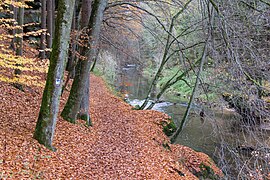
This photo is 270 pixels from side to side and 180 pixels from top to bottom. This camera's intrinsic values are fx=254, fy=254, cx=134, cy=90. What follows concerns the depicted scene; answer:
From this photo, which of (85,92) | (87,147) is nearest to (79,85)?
(85,92)

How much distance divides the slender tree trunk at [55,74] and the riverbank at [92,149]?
330mm

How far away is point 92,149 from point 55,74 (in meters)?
2.68

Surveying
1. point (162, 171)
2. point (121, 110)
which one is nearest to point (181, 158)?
point (162, 171)

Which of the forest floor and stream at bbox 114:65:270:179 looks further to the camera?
stream at bbox 114:65:270:179

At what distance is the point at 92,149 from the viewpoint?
7500 mm

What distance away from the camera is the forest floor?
5.51 m

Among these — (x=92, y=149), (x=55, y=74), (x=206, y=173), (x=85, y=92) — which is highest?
(x=55, y=74)

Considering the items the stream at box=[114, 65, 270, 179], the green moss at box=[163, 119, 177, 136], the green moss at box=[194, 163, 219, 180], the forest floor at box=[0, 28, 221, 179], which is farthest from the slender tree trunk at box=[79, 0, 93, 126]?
the green moss at box=[194, 163, 219, 180]

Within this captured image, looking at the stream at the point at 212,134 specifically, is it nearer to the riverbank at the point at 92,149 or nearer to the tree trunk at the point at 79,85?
the riverbank at the point at 92,149

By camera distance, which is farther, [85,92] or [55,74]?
[85,92]

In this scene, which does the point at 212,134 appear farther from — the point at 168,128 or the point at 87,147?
the point at 87,147

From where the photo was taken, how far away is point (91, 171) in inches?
245

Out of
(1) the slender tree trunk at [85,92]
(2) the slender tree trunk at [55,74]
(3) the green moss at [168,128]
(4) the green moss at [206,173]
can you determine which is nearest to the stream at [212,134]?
(4) the green moss at [206,173]

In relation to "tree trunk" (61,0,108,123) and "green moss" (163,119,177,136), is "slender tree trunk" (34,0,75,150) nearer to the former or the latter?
"tree trunk" (61,0,108,123)
